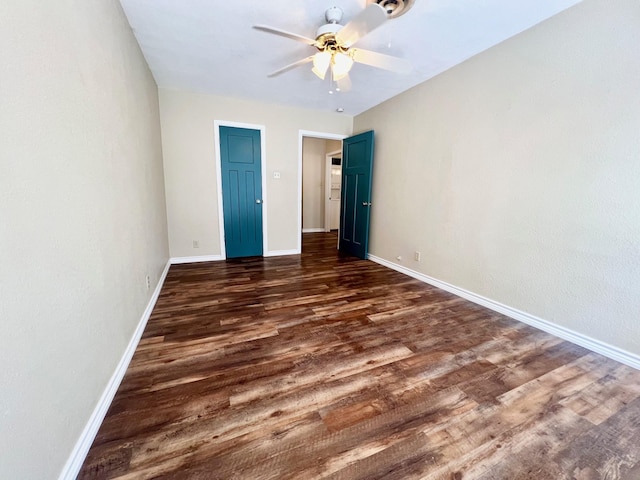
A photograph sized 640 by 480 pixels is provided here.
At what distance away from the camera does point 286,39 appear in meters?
2.32

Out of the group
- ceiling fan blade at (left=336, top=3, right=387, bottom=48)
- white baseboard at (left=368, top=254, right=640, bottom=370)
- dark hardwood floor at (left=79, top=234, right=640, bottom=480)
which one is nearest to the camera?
dark hardwood floor at (left=79, top=234, right=640, bottom=480)

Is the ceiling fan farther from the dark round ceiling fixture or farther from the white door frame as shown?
the white door frame

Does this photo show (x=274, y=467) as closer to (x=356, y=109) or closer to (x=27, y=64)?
(x=27, y=64)

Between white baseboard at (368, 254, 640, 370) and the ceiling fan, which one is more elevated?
the ceiling fan

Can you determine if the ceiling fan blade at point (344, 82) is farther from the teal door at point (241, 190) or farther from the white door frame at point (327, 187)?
the white door frame at point (327, 187)

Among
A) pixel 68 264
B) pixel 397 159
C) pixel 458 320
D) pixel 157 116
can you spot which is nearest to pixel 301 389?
pixel 68 264

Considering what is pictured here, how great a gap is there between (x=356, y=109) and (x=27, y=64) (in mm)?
4036

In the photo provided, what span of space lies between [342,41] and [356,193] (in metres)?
2.62

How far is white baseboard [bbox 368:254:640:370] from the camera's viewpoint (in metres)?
1.83

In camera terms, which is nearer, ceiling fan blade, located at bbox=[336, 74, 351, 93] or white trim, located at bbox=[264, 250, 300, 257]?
ceiling fan blade, located at bbox=[336, 74, 351, 93]

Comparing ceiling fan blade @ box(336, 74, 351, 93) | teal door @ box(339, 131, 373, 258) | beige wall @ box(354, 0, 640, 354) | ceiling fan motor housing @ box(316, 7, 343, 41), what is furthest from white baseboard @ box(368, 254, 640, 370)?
ceiling fan motor housing @ box(316, 7, 343, 41)

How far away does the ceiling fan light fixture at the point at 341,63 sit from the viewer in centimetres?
217

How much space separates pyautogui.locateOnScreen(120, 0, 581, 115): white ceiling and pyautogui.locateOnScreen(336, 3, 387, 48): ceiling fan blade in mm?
237

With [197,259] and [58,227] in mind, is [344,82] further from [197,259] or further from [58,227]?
[197,259]
